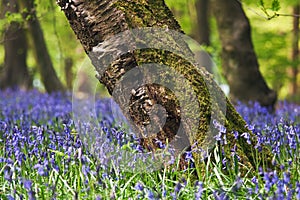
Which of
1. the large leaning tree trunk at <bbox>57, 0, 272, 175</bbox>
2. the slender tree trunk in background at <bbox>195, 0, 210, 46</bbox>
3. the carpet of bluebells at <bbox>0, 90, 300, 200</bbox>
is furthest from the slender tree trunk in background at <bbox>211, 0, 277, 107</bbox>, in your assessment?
the large leaning tree trunk at <bbox>57, 0, 272, 175</bbox>

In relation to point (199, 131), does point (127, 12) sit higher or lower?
higher

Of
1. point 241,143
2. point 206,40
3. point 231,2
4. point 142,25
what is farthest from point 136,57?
point 206,40

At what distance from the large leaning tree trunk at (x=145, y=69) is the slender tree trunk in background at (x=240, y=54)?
526 cm

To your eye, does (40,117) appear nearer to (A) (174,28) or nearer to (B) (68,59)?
(A) (174,28)

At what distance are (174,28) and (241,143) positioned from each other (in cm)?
116

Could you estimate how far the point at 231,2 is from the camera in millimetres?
9242

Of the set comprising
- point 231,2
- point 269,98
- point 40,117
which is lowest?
point 269,98

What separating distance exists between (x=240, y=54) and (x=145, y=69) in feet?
18.3

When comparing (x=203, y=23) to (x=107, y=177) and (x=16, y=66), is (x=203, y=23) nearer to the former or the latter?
(x=16, y=66)

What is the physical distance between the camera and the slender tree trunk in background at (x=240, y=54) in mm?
9352

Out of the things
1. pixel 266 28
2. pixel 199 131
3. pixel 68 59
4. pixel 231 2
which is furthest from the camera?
pixel 68 59

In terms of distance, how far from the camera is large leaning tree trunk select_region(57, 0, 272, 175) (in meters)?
4.08

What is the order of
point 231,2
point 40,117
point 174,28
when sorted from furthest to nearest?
point 231,2
point 40,117
point 174,28

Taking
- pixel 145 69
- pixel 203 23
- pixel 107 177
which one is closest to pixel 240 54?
pixel 203 23
